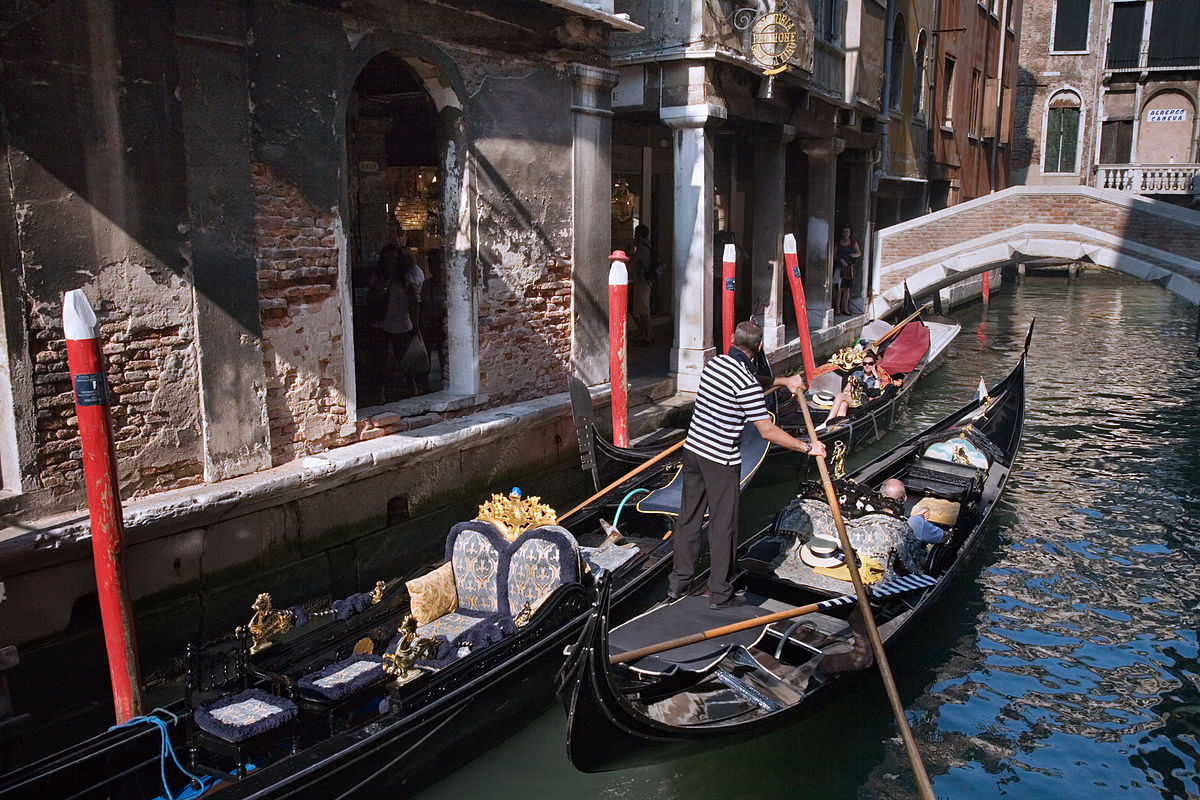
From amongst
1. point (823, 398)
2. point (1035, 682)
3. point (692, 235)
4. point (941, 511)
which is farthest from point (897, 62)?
point (1035, 682)

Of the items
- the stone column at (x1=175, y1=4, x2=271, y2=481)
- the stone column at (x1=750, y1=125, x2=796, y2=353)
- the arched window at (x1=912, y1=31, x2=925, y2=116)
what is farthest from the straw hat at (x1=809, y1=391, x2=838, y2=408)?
the arched window at (x1=912, y1=31, x2=925, y2=116)

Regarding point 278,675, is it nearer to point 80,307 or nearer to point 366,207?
point 80,307

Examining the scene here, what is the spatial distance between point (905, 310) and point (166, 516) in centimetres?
763

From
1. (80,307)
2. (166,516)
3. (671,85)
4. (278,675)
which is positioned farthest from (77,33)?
(671,85)

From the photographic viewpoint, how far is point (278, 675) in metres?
2.90

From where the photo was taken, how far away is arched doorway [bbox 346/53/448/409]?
5.27 metres

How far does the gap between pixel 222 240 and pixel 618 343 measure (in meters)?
2.25

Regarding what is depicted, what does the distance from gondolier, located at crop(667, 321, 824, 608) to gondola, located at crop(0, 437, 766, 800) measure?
1.30ft

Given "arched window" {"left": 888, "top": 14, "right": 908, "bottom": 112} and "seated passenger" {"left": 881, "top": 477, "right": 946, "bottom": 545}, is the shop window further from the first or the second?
"seated passenger" {"left": 881, "top": 477, "right": 946, "bottom": 545}

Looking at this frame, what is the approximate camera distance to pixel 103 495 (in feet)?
8.90

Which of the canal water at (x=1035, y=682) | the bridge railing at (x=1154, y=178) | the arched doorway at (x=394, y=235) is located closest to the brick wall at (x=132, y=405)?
the arched doorway at (x=394, y=235)

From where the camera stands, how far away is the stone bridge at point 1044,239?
894 centimetres

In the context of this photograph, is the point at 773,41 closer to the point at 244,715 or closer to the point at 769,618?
the point at 769,618

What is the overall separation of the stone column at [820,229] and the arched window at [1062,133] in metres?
11.7
